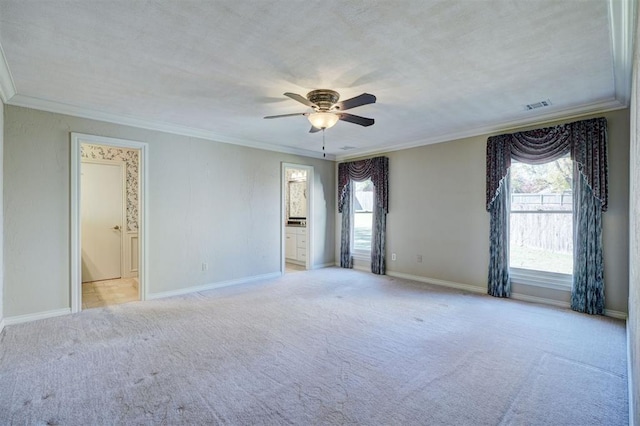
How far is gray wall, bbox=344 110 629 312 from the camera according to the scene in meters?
3.79

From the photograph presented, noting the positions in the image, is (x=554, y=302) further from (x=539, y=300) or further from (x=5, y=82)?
(x=5, y=82)

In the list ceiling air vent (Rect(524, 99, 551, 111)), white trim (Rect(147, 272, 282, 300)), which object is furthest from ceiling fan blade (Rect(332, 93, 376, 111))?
white trim (Rect(147, 272, 282, 300))

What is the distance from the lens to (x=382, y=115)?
426 cm

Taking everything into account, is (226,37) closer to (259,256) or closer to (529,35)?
(529,35)

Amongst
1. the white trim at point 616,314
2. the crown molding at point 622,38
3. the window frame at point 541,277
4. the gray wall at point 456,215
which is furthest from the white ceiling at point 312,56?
the white trim at point 616,314

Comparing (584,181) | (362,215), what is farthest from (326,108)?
(362,215)

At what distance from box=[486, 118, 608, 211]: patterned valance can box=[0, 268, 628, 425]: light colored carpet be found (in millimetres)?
1670

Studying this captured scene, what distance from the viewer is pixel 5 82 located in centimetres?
311

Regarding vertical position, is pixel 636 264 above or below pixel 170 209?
below

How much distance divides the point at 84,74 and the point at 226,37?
5.48 feet

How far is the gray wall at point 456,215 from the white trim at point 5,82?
5424 millimetres

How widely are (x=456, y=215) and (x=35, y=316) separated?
5.93 m

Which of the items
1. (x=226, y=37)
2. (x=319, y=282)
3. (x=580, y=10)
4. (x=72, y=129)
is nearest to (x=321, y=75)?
(x=226, y=37)

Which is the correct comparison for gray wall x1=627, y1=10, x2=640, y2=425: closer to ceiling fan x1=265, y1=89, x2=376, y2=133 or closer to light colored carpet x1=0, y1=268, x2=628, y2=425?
light colored carpet x1=0, y1=268, x2=628, y2=425
